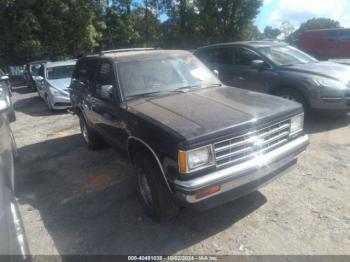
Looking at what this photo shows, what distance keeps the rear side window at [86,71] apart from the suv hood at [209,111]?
1639mm

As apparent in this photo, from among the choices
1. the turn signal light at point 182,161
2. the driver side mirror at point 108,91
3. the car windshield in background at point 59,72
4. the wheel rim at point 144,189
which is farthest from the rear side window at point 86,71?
the car windshield in background at point 59,72

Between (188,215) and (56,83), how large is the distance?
8.01m

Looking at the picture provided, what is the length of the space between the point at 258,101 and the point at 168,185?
5.17 feet

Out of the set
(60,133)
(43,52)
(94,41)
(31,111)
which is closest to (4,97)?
(31,111)

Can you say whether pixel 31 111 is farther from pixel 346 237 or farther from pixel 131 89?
pixel 346 237

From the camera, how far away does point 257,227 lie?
3283mm

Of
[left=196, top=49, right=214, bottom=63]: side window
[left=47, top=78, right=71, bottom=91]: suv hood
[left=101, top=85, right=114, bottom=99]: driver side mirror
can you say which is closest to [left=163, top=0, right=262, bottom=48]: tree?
[left=47, top=78, right=71, bottom=91]: suv hood

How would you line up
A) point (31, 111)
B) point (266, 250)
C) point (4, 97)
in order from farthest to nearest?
point (31, 111) < point (4, 97) < point (266, 250)

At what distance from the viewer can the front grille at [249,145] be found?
293cm

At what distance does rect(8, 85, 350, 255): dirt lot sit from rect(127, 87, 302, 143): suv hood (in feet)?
3.69

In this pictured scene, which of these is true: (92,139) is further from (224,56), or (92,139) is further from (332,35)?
(332,35)

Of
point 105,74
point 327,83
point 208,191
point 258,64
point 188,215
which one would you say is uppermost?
point 105,74

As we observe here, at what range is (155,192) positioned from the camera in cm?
321

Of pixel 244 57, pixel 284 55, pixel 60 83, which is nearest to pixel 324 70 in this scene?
pixel 284 55
